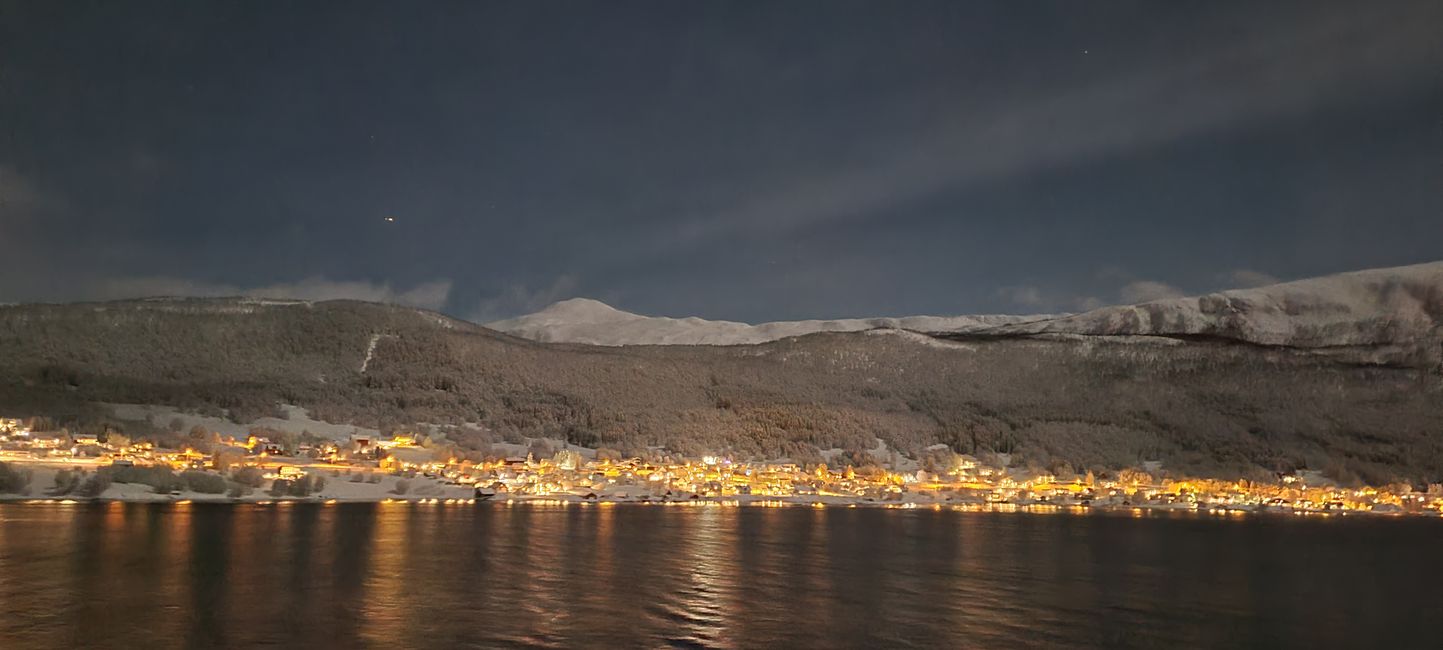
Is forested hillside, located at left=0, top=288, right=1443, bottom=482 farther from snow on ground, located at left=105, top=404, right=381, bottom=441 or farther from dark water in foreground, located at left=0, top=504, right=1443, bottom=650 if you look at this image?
dark water in foreground, located at left=0, top=504, right=1443, bottom=650

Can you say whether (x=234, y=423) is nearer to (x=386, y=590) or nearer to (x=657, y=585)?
(x=386, y=590)

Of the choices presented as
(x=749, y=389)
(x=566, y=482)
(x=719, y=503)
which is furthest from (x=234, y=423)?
(x=749, y=389)

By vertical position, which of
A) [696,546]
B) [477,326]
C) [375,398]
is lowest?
[696,546]

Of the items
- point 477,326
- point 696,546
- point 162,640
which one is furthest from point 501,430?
point 162,640

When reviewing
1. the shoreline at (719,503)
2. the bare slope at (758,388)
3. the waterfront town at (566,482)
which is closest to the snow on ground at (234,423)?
the bare slope at (758,388)

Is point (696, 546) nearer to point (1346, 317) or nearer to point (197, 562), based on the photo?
point (197, 562)

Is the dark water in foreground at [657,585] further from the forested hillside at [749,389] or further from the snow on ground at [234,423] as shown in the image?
the forested hillside at [749,389]
